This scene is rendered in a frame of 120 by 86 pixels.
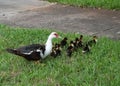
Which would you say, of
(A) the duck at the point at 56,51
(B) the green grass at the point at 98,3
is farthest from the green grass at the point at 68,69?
(B) the green grass at the point at 98,3

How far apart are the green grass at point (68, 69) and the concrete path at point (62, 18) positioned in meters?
1.37

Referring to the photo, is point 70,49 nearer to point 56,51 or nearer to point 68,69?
point 56,51

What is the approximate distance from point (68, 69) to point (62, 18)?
4029mm

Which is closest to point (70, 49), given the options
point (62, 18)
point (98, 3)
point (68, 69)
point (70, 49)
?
point (70, 49)

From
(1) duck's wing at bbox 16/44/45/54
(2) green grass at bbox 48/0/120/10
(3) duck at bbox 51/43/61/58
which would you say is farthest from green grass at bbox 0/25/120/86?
(2) green grass at bbox 48/0/120/10

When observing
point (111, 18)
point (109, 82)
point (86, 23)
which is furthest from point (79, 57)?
point (111, 18)

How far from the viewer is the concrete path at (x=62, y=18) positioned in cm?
914

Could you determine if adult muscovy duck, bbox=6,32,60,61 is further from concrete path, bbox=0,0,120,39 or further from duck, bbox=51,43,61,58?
concrete path, bbox=0,0,120,39

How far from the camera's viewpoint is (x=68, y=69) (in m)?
6.39

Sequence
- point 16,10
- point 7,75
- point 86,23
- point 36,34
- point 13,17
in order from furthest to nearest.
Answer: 1. point 16,10
2. point 13,17
3. point 86,23
4. point 36,34
5. point 7,75

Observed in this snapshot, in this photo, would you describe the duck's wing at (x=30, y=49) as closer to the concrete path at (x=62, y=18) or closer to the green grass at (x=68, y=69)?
the green grass at (x=68, y=69)

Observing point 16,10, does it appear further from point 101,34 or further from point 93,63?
point 93,63

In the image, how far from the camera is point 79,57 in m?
6.95

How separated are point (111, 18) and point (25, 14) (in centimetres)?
238
